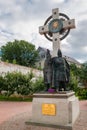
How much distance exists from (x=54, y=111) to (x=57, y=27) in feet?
14.2

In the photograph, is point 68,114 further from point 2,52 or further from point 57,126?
point 2,52

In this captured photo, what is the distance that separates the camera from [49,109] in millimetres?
7113

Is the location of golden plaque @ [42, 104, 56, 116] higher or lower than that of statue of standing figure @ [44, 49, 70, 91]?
lower

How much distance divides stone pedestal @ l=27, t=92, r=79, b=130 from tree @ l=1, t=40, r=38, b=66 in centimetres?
3476

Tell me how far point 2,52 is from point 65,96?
3729cm

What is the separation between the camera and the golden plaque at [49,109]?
702cm

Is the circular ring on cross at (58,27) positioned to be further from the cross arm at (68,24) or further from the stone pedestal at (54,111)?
the stone pedestal at (54,111)

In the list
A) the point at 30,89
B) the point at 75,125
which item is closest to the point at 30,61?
the point at 30,89

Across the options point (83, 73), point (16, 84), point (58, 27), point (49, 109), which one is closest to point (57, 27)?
point (58, 27)

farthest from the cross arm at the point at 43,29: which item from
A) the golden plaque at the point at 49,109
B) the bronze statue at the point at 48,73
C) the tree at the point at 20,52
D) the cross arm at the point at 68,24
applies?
the tree at the point at 20,52

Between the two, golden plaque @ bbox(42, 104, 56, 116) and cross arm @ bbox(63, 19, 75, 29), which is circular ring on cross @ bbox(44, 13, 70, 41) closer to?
cross arm @ bbox(63, 19, 75, 29)

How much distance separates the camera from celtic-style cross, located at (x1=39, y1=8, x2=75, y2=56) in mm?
9477

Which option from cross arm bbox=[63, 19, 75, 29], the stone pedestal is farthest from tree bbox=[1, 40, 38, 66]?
the stone pedestal

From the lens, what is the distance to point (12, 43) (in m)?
42.2
